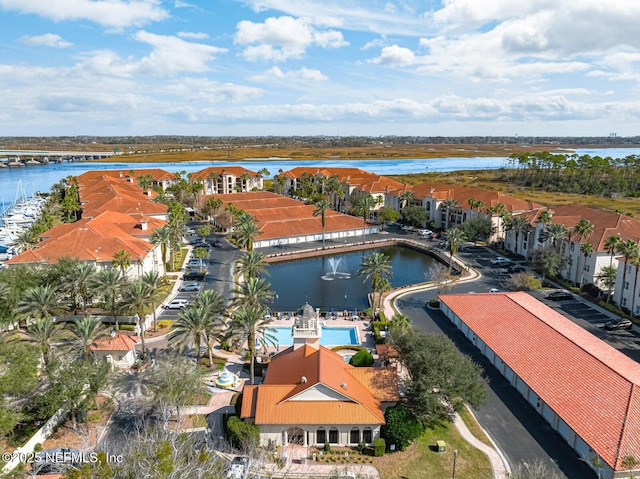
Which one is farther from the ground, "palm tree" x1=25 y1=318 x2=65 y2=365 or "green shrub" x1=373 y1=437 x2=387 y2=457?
"palm tree" x1=25 y1=318 x2=65 y2=365

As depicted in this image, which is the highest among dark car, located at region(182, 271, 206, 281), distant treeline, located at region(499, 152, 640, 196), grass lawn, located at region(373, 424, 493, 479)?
distant treeline, located at region(499, 152, 640, 196)

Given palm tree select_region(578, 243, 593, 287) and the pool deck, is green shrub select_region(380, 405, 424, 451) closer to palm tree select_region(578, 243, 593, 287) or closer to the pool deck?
the pool deck

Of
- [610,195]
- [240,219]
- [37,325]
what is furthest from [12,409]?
[610,195]

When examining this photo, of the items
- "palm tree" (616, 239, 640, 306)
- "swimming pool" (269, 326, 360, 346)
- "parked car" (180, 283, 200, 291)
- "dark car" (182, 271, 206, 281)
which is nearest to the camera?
"swimming pool" (269, 326, 360, 346)

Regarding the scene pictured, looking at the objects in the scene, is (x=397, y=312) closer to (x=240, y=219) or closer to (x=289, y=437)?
(x=289, y=437)

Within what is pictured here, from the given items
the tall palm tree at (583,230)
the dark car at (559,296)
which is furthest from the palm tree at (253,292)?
the tall palm tree at (583,230)

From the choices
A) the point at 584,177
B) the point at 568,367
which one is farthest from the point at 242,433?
the point at 584,177

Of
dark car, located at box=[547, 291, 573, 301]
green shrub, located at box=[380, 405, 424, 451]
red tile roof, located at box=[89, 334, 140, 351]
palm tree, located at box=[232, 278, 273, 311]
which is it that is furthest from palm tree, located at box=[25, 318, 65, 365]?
dark car, located at box=[547, 291, 573, 301]
